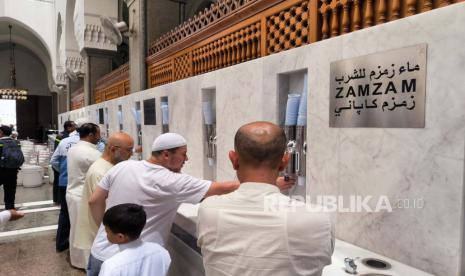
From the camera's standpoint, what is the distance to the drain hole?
4.80 feet

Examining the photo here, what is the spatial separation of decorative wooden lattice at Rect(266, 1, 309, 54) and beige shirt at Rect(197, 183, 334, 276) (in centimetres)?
157

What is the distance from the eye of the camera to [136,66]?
16.6 feet

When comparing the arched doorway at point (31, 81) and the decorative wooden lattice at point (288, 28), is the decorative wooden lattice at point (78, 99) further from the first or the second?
the decorative wooden lattice at point (288, 28)

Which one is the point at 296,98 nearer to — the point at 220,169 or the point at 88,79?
the point at 220,169

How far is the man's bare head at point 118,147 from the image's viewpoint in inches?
88.7

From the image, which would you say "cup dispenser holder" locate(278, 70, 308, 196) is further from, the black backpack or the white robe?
the black backpack

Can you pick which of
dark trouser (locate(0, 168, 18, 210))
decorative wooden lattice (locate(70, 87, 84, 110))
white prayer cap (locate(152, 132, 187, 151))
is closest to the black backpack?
dark trouser (locate(0, 168, 18, 210))

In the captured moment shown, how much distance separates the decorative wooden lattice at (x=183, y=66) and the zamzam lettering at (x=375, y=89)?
2.32m

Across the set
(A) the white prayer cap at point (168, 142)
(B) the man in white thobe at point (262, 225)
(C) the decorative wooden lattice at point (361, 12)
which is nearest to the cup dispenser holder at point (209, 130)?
(A) the white prayer cap at point (168, 142)

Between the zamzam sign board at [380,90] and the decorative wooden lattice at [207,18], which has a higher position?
the decorative wooden lattice at [207,18]

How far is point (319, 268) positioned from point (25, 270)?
3249 mm

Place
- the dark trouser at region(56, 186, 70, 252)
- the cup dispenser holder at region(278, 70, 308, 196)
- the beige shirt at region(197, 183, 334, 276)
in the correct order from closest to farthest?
the beige shirt at region(197, 183, 334, 276), the cup dispenser holder at region(278, 70, 308, 196), the dark trouser at region(56, 186, 70, 252)

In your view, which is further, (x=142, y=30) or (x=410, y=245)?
(x=142, y=30)

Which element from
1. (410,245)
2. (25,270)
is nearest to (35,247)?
(25,270)
